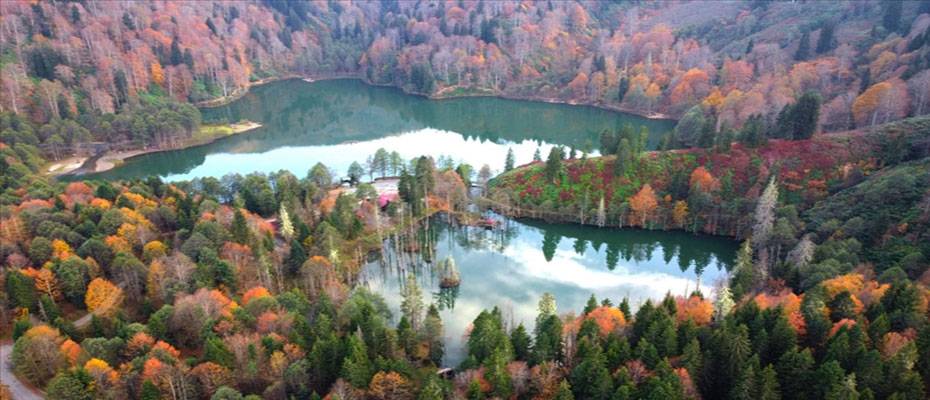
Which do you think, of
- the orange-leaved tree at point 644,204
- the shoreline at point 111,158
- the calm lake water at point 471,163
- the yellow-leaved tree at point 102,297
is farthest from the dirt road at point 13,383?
the orange-leaved tree at point 644,204

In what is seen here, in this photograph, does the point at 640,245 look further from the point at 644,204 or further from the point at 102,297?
the point at 102,297

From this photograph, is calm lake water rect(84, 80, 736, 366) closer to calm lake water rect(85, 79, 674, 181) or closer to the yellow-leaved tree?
calm lake water rect(85, 79, 674, 181)

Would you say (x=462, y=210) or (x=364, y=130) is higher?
(x=364, y=130)

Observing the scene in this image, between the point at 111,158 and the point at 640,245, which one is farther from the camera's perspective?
the point at 111,158

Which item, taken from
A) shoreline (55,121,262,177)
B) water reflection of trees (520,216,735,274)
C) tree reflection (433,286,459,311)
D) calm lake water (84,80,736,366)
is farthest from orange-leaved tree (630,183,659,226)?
shoreline (55,121,262,177)

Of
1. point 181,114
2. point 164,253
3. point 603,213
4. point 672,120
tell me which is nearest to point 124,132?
point 181,114

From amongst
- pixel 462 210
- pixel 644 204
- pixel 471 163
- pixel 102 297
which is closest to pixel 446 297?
pixel 462 210
